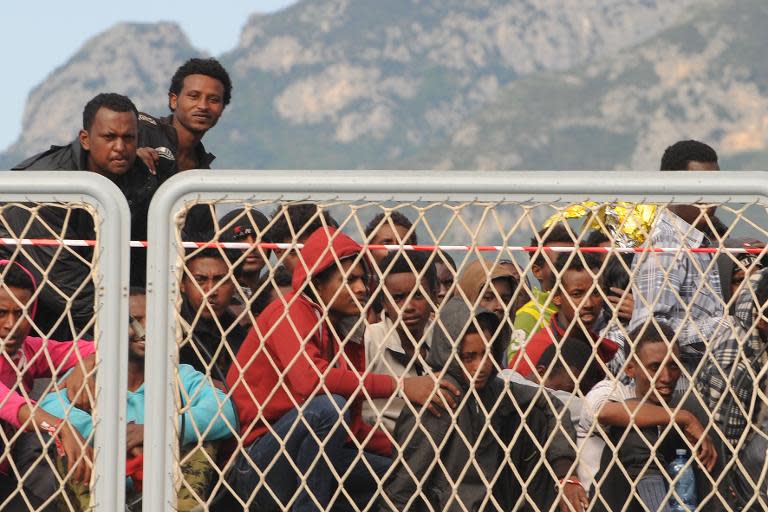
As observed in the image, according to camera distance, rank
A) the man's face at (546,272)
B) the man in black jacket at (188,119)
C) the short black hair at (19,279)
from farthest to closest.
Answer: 1. the man in black jacket at (188,119)
2. the man's face at (546,272)
3. the short black hair at (19,279)

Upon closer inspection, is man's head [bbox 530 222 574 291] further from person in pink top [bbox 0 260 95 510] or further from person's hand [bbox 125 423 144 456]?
person in pink top [bbox 0 260 95 510]

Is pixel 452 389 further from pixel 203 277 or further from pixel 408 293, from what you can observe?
pixel 203 277

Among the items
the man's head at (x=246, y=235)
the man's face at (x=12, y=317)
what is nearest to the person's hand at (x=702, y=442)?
the man's head at (x=246, y=235)

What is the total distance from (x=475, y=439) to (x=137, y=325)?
116 cm

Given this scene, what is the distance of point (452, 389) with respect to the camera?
4.37m

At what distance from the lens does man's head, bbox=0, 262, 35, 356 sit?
446 centimetres

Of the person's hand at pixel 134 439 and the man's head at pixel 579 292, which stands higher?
the person's hand at pixel 134 439

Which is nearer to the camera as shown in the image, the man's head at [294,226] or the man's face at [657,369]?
the man's face at [657,369]

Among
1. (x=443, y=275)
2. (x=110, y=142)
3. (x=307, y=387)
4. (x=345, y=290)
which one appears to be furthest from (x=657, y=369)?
(x=110, y=142)

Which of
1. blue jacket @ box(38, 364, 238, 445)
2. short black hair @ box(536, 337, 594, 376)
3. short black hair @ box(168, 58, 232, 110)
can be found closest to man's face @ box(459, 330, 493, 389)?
short black hair @ box(536, 337, 594, 376)

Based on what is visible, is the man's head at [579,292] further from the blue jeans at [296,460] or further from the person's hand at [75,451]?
the person's hand at [75,451]

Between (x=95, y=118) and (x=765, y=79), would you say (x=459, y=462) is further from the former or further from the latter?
(x=765, y=79)

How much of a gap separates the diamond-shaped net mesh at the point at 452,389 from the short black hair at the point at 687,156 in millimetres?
1425

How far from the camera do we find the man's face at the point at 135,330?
4664mm
